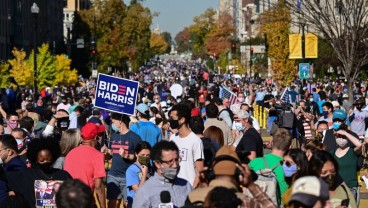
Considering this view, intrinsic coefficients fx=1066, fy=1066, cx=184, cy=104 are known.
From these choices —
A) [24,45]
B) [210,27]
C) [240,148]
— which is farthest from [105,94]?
[210,27]

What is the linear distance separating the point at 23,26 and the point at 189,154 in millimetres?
96599

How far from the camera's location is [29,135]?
1616 centimetres

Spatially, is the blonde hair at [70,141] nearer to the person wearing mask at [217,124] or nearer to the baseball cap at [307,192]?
the person wearing mask at [217,124]

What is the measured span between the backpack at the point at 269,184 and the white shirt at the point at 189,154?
216 centimetres

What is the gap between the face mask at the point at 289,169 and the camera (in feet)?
31.9

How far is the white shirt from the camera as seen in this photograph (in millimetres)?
12055

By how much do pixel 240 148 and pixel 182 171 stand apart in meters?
1.62

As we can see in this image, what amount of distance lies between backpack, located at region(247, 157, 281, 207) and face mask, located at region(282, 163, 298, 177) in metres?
0.13

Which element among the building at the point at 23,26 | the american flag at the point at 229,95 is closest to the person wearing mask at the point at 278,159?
the american flag at the point at 229,95

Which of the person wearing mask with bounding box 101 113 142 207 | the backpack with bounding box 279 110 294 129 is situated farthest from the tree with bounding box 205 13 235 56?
the person wearing mask with bounding box 101 113 142 207

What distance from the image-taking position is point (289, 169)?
32.2 feet

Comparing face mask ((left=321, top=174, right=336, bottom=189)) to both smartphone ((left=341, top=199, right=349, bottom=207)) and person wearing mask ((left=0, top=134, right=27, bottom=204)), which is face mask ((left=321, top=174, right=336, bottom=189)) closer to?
smartphone ((left=341, top=199, right=349, bottom=207))

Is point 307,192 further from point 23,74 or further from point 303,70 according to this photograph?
point 23,74

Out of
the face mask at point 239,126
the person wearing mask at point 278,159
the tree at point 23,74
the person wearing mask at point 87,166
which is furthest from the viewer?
the tree at point 23,74
